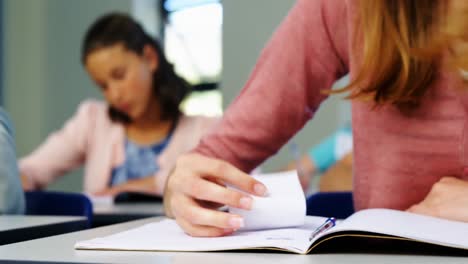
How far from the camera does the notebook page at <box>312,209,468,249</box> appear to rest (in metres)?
0.65

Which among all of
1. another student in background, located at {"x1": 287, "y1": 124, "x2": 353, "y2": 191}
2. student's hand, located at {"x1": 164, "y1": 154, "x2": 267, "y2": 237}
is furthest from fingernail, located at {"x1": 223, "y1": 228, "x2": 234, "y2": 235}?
another student in background, located at {"x1": 287, "y1": 124, "x2": 353, "y2": 191}

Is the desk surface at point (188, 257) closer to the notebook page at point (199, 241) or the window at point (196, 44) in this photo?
the notebook page at point (199, 241)

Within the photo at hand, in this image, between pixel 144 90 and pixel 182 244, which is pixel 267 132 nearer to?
pixel 182 244

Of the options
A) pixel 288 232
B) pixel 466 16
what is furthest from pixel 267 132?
pixel 466 16

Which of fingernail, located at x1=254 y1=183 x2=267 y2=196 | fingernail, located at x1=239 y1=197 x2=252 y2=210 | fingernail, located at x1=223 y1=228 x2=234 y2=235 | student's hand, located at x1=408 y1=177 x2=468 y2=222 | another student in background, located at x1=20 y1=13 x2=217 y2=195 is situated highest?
fingernail, located at x1=254 y1=183 x2=267 y2=196

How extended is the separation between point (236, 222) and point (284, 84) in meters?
0.41

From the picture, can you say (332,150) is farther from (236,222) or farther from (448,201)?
(236,222)

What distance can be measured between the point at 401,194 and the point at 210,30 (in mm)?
3331

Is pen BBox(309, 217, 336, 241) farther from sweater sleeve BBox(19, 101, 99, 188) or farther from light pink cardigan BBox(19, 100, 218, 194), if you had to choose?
sweater sleeve BBox(19, 101, 99, 188)

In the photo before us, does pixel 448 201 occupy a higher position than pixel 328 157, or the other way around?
pixel 448 201

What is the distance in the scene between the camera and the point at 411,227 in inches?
27.7

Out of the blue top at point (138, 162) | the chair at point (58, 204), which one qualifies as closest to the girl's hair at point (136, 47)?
the blue top at point (138, 162)

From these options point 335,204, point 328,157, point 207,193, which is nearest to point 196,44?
point 328,157

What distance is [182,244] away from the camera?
73 centimetres
